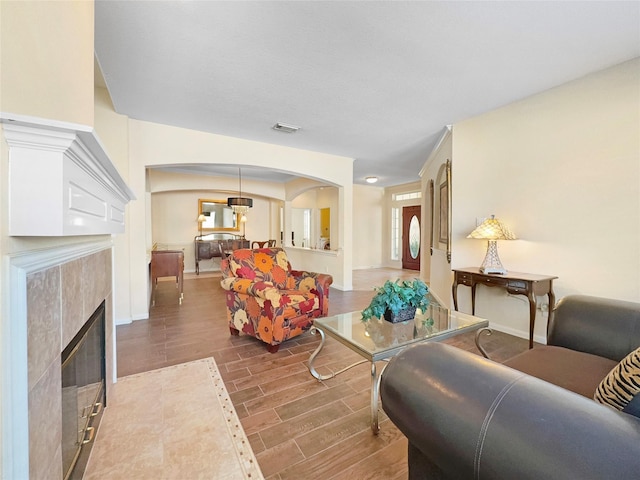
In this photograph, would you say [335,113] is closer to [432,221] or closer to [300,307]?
[300,307]

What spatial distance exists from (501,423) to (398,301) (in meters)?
1.31

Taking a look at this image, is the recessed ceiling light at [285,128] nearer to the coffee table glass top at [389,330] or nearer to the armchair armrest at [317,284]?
the armchair armrest at [317,284]

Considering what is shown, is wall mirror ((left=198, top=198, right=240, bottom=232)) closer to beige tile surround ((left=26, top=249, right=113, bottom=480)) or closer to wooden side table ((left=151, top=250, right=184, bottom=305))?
wooden side table ((left=151, top=250, right=184, bottom=305))

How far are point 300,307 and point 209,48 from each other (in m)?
2.33

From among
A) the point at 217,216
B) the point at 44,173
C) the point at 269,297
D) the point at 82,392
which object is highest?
the point at 217,216

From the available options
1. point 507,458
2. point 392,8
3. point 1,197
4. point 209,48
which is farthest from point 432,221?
point 1,197

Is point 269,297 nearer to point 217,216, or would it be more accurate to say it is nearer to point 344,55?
point 344,55

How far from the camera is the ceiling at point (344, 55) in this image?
5.64ft

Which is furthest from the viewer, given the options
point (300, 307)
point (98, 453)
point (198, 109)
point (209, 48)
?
point (198, 109)

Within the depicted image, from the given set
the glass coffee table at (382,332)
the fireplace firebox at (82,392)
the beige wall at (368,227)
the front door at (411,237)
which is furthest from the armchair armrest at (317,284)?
the front door at (411,237)

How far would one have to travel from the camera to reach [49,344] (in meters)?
0.79

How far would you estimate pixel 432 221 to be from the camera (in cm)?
507

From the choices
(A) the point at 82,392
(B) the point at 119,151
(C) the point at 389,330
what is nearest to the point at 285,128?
(B) the point at 119,151

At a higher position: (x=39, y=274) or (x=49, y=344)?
(x=39, y=274)
